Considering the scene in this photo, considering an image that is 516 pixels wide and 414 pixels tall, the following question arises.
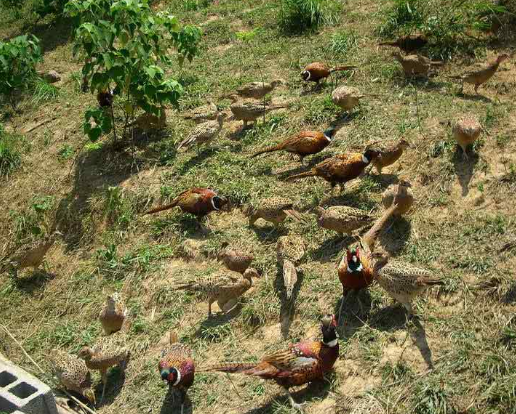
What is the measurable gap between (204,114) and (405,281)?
497 centimetres

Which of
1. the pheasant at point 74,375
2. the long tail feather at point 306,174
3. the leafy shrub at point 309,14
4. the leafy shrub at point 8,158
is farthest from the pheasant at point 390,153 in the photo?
the leafy shrub at point 8,158

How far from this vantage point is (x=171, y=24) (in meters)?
10.9

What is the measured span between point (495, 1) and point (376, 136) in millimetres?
3843

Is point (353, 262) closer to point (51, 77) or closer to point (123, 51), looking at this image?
point (123, 51)

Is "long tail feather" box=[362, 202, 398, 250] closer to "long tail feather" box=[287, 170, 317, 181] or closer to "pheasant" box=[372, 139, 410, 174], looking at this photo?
"pheasant" box=[372, 139, 410, 174]

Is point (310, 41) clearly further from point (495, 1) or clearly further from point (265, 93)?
point (495, 1)

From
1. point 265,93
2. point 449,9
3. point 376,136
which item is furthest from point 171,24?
point 449,9

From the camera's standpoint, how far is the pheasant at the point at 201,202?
9211 millimetres

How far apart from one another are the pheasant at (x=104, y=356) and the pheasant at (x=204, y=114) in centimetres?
408

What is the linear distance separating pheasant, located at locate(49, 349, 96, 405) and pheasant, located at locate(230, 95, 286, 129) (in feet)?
14.5

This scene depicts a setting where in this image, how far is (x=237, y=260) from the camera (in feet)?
27.3

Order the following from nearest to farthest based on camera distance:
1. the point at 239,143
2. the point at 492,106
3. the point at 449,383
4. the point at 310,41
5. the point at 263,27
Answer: the point at 449,383
the point at 492,106
the point at 239,143
the point at 310,41
the point at 263,27

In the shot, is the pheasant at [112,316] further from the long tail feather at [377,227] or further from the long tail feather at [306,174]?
the long tail feather at [377,227]

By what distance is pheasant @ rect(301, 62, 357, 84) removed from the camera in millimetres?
11047
